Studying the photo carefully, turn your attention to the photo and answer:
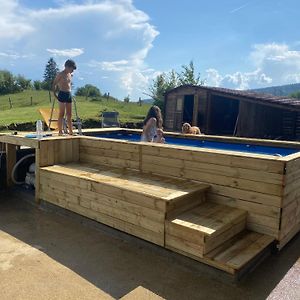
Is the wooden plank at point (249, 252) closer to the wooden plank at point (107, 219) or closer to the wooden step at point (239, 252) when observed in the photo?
the wooden step at point (239, 252)

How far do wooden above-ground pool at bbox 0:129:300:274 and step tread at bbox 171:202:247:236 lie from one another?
0.4 inches

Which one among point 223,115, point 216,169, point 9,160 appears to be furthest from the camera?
point 223,115

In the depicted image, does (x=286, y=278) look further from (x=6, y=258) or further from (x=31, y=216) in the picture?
(x=31, y=216)

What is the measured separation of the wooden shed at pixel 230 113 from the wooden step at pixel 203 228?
10848mm

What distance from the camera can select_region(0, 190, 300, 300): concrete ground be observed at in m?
3.16

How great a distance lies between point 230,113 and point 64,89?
48.8 feet

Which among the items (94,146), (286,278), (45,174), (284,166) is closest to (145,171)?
(94,146)

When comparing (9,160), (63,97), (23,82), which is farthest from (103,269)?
(23,82)

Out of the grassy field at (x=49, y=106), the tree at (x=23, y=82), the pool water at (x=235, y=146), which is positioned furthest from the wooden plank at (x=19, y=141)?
the tree at (x=23, y=82)

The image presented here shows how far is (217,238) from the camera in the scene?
136 inches

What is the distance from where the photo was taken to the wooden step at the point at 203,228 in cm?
336

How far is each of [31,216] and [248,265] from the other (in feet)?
11.3

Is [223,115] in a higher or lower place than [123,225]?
higher

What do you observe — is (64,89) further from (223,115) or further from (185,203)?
(223,115)
